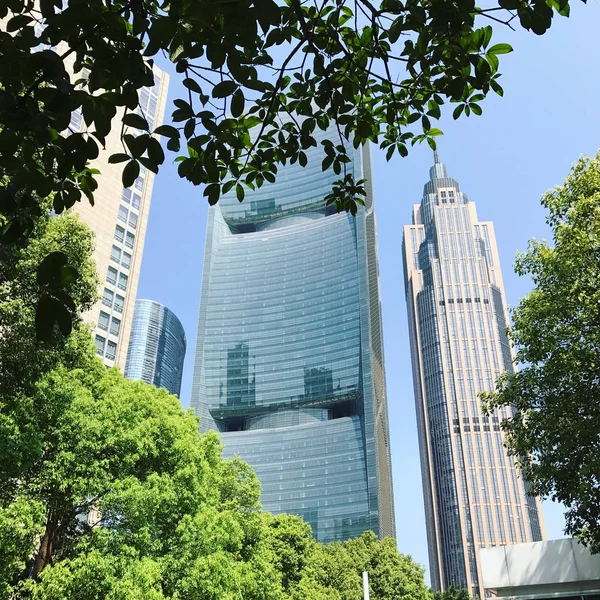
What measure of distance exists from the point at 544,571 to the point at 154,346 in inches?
4551

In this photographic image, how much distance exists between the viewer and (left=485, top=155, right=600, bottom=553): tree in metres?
10.9

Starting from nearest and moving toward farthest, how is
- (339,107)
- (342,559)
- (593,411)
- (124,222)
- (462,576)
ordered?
(339,107)
(593,411)
(342,559)
(124,222)
(462,576)

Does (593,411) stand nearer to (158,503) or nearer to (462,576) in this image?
(158,503)

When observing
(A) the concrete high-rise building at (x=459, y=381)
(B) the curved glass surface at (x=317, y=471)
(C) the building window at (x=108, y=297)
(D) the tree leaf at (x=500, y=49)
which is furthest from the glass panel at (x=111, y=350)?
→ (A) the concrete high-rise building at (x=459, y=381)

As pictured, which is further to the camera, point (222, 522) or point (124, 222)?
point (124, 222)

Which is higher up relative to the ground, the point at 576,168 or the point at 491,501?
the point at 491,501

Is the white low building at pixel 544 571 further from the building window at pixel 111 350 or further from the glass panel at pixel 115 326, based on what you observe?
the glass panel at pixel 115 326

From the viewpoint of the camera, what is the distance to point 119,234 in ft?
147

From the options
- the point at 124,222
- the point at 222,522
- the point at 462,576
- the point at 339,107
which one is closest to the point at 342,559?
the point at 222,522

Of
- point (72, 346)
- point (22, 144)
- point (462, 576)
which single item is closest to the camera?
point (22, 144)

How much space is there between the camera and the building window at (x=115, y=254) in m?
43.6

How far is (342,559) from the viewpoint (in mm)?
33312

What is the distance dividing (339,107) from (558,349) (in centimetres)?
946

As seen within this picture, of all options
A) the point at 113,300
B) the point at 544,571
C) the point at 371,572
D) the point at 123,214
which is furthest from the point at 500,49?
the point at 123,214
